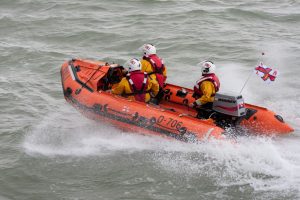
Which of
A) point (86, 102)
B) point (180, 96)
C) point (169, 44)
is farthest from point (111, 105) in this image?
point (169, 44)

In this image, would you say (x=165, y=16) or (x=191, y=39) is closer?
(x=191, y=39)

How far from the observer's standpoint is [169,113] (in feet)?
30.7

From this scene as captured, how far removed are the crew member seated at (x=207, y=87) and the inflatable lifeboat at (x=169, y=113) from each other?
0.14 meters

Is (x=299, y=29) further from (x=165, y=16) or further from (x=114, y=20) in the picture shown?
(x=114, y=20)

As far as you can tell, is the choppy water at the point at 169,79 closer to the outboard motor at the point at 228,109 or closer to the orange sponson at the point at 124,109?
the orange sponson at the point at 124,109

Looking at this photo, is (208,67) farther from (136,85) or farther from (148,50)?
(148,50)

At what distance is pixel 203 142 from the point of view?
8.82 meters

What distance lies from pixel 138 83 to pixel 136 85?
5 centimetres


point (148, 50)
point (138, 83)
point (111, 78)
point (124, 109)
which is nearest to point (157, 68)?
point (148, 50)

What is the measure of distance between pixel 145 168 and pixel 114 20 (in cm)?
955

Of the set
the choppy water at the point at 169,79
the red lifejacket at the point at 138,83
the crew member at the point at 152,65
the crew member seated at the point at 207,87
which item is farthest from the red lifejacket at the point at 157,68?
the choppy water at the point at 169,79

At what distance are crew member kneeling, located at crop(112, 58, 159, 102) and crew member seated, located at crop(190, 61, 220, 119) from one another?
0.84 meters

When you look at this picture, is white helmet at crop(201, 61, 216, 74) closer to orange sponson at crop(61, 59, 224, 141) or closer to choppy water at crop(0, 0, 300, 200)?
orange sponson at crop(61, 59, 224, 141)

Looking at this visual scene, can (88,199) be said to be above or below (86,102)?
below
